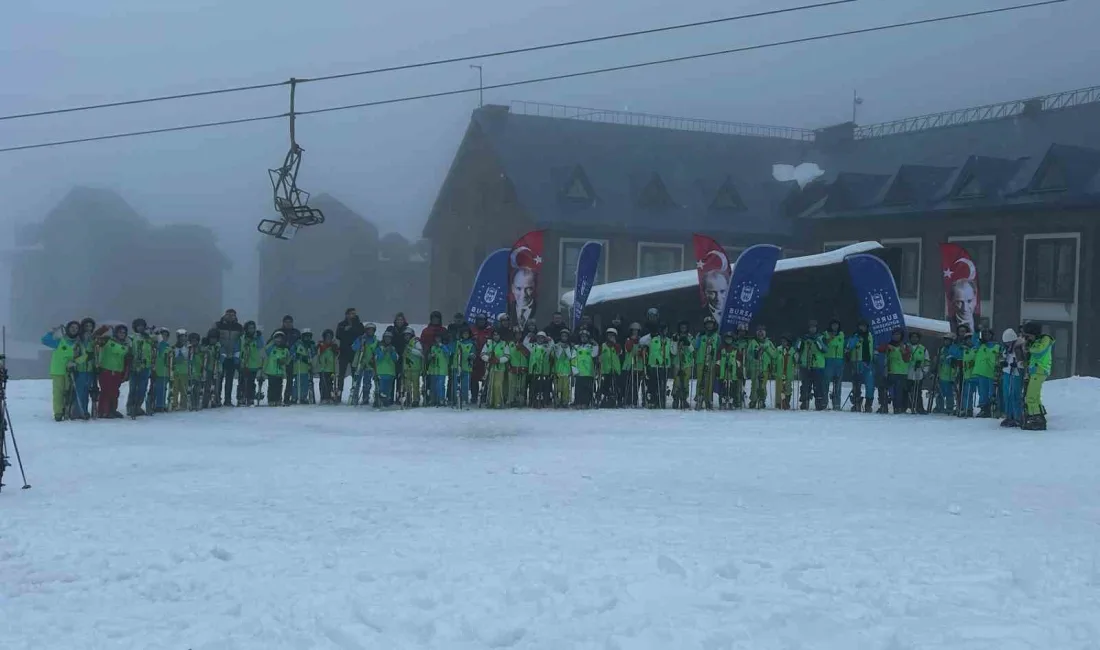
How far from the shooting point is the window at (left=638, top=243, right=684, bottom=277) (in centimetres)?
4141

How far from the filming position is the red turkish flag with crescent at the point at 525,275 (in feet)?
72.5

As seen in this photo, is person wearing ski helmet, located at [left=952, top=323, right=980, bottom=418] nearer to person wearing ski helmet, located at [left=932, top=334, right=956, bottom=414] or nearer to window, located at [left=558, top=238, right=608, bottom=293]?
person wearing ski helmet, located at [left=932, top=334, right=956, bottom=414]

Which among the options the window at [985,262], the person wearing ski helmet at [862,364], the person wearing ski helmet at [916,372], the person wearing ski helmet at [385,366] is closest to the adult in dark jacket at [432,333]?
the person wearing ski helmet at [385,366]

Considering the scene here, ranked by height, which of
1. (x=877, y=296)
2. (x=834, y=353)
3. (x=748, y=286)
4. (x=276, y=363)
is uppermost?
(x=748, y=286)

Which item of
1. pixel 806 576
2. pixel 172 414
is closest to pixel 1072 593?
pixel 806 576

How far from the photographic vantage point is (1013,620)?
6.46 m

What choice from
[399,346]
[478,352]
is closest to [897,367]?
[478,352]

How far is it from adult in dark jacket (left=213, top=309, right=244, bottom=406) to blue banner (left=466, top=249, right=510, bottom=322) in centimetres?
487

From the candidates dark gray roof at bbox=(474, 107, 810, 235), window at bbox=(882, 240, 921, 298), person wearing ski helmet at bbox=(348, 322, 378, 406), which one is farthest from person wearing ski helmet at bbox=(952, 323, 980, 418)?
dark gray roof at bbox=(474, 107, 810, 235)

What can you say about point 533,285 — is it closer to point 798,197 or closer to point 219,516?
point 219,516

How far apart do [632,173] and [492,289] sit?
72.2 feet

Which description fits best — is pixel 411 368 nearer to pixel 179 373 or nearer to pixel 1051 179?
pixel 179 373

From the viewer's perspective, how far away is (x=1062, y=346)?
33.5 metres

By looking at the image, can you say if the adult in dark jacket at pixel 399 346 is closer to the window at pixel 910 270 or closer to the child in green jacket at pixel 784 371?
the child in green jacket at pixel 784 371
